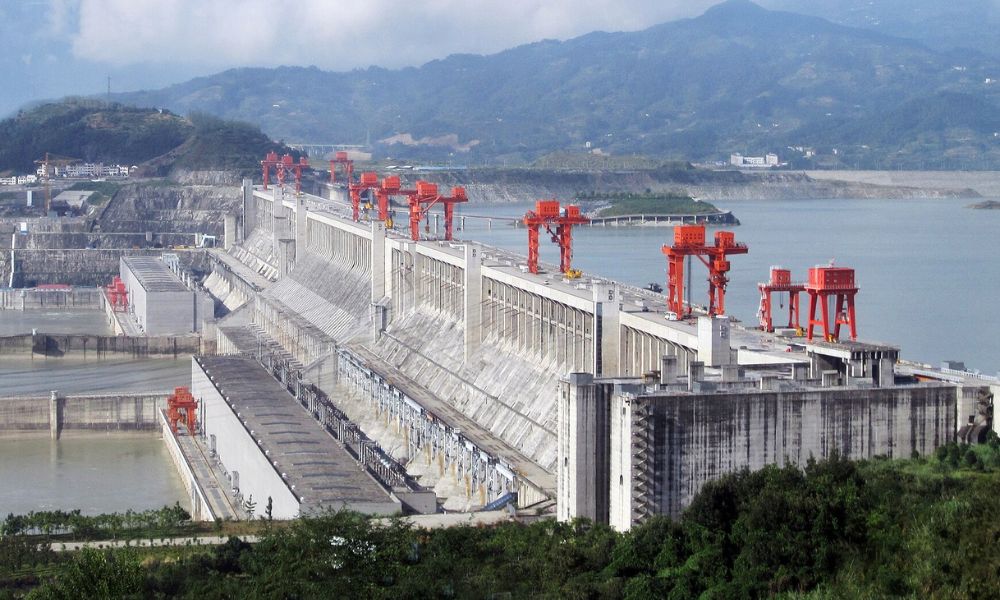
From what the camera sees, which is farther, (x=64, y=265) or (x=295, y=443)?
(x=64, y=265)

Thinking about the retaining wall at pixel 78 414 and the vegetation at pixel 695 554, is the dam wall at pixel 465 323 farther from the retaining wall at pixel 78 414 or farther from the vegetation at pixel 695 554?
the vegetation at pixel 695 554

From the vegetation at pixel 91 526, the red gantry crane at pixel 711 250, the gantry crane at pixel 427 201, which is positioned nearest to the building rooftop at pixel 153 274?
the gantry crane at pixel 427 201

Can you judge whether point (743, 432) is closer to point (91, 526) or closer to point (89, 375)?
point (91, 526)

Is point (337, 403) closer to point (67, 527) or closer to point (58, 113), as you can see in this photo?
point (67, 527)

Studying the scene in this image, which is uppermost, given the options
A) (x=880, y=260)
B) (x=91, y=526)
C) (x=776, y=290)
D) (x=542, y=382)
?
(x=776, y=290)

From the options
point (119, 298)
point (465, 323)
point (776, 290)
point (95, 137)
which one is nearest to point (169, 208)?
point (119, 298)

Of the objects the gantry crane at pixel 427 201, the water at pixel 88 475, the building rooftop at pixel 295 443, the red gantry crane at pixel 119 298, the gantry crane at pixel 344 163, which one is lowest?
the water at pixel 88 475

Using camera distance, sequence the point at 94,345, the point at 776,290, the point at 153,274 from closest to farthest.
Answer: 1. the point at 776,290
2. the point at 94,345
3. the point at 153,274
